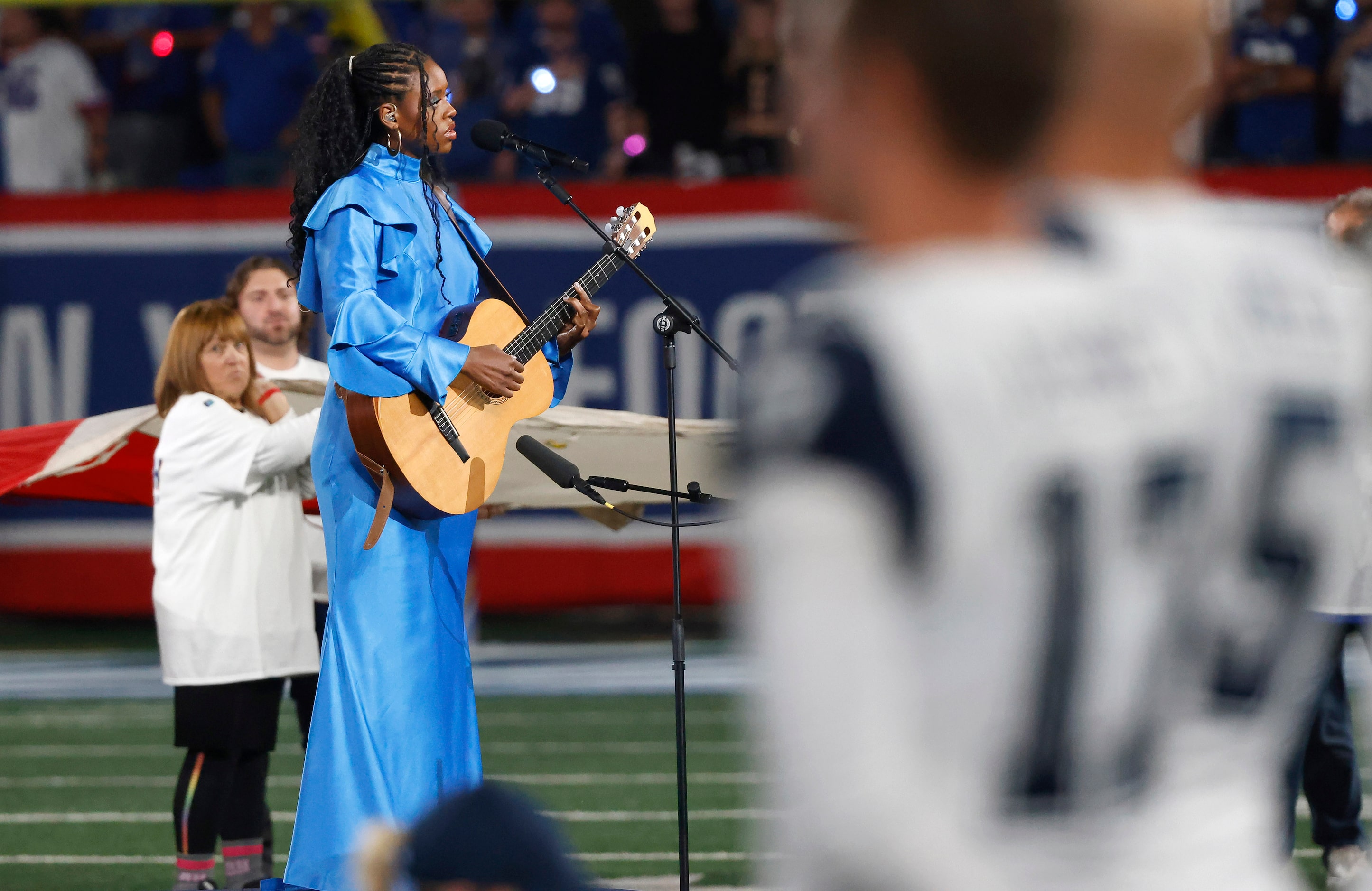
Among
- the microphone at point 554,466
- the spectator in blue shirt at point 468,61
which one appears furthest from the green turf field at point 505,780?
the spectator in blue shirt at point 468,61

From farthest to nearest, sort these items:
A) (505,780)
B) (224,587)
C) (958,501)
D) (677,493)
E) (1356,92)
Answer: (1356,92) < (505,780) < (224,587) < (677,493) < (958,501)

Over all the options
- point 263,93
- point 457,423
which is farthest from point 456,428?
point 263,93

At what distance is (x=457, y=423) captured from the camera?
4145 mm

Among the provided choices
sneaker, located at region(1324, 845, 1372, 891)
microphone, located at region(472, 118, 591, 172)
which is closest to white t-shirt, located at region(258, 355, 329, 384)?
microphone, located at region(472, 118, 591, 172)

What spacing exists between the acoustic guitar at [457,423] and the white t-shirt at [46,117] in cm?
820

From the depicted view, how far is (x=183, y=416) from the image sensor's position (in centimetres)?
505

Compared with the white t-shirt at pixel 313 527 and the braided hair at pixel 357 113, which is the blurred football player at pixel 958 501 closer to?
the braided hair at pixel 357 113

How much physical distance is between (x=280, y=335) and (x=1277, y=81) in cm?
763

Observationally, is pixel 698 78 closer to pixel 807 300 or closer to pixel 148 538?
pixel 148 538

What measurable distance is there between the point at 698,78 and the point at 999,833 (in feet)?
35.3

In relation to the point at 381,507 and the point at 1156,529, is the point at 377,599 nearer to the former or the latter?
the point at 381,507

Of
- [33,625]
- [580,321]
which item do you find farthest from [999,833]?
[33,625]

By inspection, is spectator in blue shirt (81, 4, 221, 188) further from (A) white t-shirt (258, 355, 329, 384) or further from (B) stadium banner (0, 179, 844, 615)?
(A) white t-shirt (258, 355, 329, 384)

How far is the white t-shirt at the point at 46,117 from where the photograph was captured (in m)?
11.7
